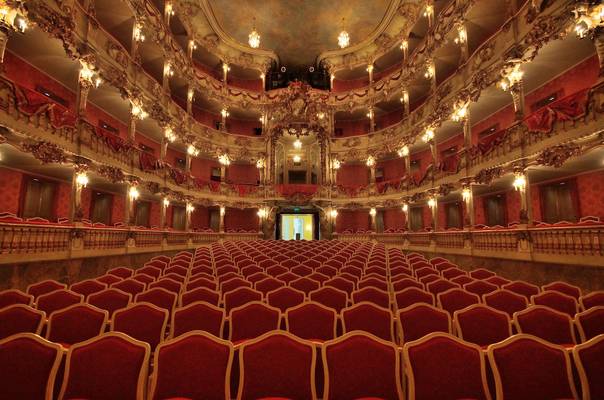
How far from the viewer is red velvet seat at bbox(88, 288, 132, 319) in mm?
3855

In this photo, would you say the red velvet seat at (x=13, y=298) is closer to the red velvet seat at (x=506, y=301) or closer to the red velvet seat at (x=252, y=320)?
the red velvet seat at (x=252, y=320)

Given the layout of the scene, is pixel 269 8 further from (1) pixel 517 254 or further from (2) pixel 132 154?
(1) pixel 517 254

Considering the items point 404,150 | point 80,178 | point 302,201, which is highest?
point 404,150

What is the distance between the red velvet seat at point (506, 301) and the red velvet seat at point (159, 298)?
4.18 meters

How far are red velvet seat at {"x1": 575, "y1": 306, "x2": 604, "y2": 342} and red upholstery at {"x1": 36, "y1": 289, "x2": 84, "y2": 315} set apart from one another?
5.67 m

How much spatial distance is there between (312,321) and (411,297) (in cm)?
165

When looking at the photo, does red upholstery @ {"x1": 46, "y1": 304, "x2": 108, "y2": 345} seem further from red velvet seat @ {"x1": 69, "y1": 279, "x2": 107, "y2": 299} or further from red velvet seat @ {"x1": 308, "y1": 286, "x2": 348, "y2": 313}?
red velvet seat @ {"x1": 308, "y1": 286, "x2": 348, "y2": 313}

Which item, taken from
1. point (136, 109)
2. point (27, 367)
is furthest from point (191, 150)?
point (27, 367)

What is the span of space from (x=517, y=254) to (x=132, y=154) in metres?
14.3

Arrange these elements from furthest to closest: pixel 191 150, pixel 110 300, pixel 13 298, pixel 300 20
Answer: pixel 300 20 < pixel 191 150 < pixel 110 300 < pixel 13 298

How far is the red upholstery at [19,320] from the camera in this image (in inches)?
113

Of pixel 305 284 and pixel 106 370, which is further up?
pixel 305 284

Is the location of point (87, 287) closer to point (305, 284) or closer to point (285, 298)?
point (285, 298)

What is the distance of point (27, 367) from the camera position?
2061 mm
